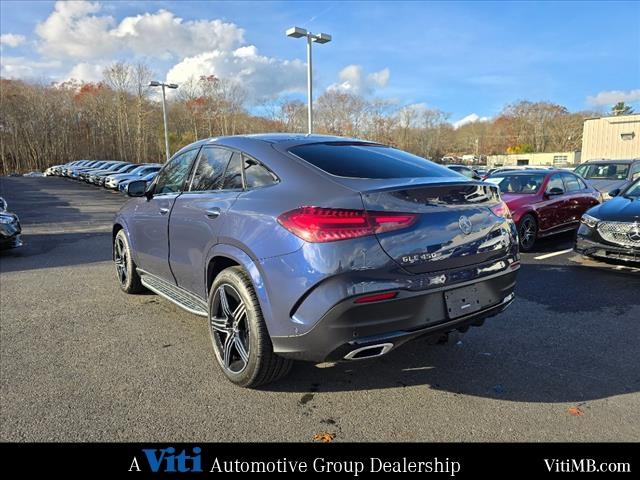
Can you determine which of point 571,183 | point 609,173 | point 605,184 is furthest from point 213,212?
point 609,173

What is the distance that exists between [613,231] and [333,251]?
5.41 metres

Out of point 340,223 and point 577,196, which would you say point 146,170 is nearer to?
point 577,196

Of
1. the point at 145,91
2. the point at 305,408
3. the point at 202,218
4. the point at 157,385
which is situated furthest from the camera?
the point at 145,91

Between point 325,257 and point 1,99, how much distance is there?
249ft

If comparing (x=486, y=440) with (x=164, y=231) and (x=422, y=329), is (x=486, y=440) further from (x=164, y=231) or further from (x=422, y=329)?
(x=164, y=231)

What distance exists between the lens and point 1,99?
61312 mm

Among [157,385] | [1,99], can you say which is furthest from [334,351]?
[1,99]

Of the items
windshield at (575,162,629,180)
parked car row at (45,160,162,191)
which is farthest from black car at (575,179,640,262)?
parked car row at (45,160,162,191)

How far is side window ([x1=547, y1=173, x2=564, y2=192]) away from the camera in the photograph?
860 centimetres

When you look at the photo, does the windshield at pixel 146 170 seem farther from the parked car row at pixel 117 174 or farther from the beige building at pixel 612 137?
the beige building at pixel 612 137

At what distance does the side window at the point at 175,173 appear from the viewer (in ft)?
13.2
